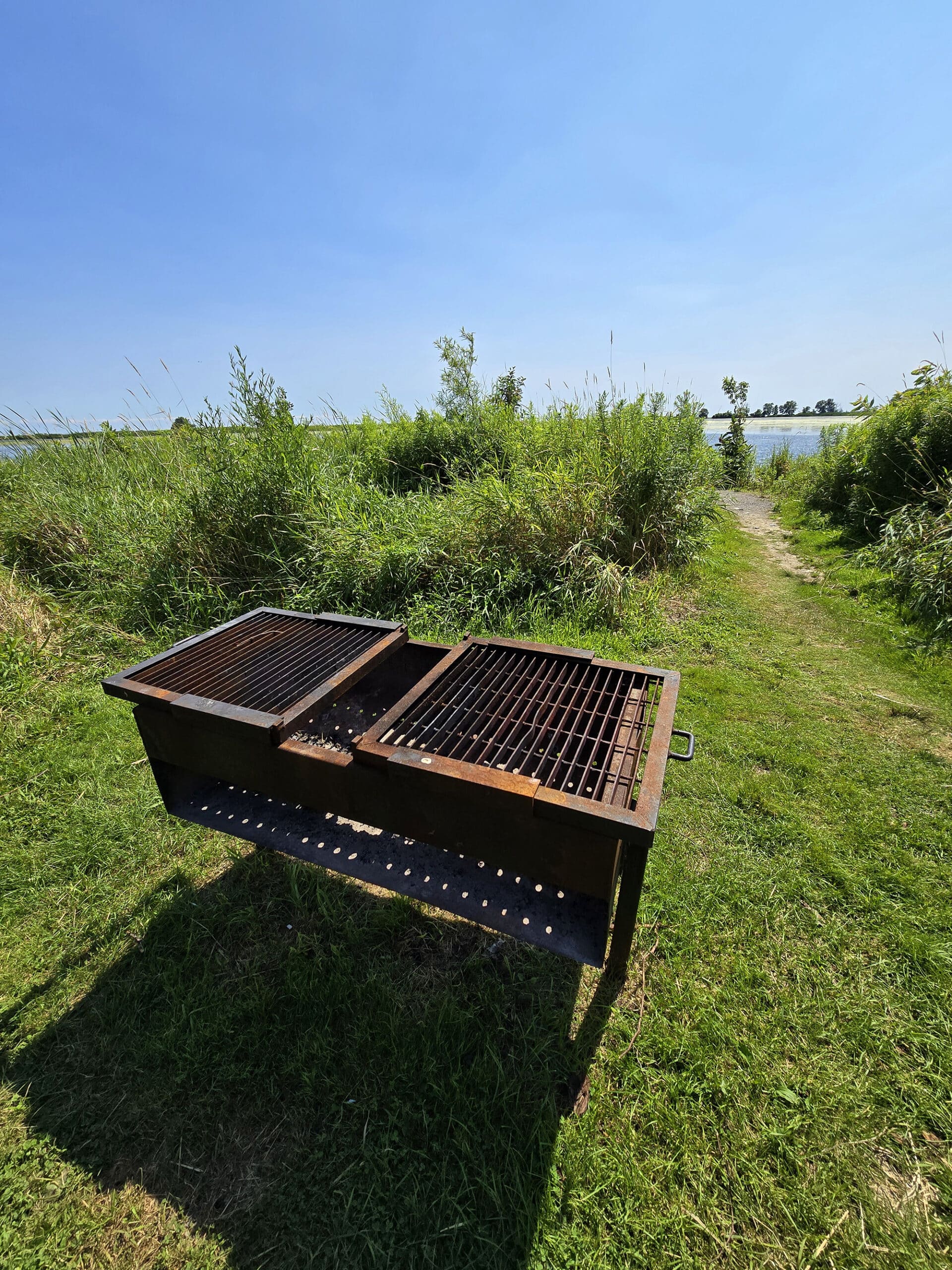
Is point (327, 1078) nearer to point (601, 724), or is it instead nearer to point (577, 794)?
point (577, 794)

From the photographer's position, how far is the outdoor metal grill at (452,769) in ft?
3.80

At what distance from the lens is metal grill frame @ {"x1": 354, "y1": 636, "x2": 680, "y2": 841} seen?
3.45 feet

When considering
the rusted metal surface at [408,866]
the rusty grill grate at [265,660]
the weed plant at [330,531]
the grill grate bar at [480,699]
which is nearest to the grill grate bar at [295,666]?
the rusty grill grate at [265,660]

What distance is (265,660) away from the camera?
1.83 m

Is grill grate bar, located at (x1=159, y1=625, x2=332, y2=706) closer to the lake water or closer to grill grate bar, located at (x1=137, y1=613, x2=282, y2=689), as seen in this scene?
grill grate bar, located at (x1=137, y1=613, x2=282, y2=689)

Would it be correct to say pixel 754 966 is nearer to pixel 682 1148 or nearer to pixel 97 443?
pixel 682 1148

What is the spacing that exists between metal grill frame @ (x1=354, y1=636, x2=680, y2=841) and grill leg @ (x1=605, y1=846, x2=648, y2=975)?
10 cm

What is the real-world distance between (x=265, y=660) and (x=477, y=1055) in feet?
4.67

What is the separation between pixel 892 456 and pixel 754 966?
289 inches

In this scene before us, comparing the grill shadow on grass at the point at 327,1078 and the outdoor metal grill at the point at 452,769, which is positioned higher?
the outdoor metal grill at the point at 452,769

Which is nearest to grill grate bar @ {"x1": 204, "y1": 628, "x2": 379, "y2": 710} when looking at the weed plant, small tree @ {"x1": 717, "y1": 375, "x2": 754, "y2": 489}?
the weed plant

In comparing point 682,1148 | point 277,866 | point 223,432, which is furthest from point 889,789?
point 223,432

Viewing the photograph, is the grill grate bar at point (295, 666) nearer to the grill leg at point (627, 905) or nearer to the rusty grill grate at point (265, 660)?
the rusty grill grate at point (265, 660)

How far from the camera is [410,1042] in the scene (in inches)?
56.6
